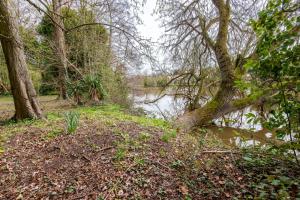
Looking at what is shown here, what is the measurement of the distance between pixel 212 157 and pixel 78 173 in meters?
1.90

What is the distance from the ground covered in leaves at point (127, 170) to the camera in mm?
2225

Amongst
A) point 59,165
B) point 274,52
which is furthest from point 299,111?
point 59,165

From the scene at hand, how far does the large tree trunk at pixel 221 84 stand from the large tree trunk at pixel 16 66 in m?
3.88

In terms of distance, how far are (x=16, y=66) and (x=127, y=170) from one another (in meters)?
3.94

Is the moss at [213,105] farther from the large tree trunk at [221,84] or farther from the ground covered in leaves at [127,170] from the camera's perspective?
the ground covered in leaves at [127,170]

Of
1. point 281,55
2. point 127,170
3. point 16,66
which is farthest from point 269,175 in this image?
point 16,66

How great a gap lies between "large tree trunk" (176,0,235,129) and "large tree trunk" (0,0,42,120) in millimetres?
3881

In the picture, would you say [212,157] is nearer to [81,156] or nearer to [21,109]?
[81,156]

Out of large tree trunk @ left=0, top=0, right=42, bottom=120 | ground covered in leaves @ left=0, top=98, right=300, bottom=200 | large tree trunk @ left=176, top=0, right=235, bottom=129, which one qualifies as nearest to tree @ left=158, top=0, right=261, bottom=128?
large tree trunk @ left=176, top=0, right=235, bottom=129

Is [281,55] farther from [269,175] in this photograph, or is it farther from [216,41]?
[216,41]

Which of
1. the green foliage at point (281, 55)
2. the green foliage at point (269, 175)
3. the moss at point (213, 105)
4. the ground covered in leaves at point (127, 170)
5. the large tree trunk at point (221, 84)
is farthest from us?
the moss at point (213, 105)

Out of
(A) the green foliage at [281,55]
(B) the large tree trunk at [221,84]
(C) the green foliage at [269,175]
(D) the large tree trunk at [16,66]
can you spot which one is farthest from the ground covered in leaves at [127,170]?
(B) the large tree trunk at [221,84]

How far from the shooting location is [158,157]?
9.58 feet

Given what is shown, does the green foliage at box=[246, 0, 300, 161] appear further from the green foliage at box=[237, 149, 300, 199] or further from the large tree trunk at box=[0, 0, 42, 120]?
the large tree trunk at box=[0, 0, 42, 120]
